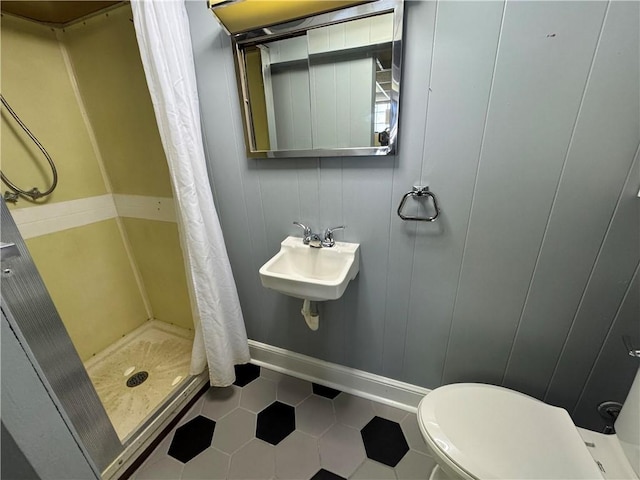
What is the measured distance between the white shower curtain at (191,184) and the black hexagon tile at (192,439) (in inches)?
7.6

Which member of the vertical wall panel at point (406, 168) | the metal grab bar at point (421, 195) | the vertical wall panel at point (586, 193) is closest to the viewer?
the vertical wall panel at point (586, 193)

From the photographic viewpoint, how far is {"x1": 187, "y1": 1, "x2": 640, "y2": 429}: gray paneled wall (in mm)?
735

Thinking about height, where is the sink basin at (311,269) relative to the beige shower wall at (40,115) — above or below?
below

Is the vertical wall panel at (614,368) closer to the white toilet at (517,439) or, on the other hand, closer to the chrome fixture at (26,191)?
the white toilet at (517,439)

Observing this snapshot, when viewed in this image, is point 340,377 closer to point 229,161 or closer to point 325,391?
point 325,391

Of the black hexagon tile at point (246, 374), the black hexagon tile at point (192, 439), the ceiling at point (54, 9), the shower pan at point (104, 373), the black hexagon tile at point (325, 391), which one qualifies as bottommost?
the black hexagon tile at point (192, 439)

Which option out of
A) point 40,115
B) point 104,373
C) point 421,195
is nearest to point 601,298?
point 421,195

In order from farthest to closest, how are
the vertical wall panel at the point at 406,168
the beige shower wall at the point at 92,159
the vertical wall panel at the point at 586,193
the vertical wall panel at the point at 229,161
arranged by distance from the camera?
the beige shower wall at the point at 92,159 → the vertical wall panel at the point at 229,161 → the vertical wall panel at the point at 406,168 → the vertical wall panel at the point at 586,193

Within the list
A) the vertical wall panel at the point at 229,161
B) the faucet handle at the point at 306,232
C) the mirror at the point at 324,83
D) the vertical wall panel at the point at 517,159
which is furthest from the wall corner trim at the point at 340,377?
the mirror at the point at 324,83

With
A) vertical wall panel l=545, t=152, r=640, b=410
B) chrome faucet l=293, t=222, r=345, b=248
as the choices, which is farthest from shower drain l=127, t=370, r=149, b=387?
vertical wall panel l=545, t=152, r=640, b=410

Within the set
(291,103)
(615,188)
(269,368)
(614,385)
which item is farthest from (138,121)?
(614,385)

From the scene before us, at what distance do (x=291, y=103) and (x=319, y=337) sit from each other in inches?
46.8

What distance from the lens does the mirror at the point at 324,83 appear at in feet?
2.90

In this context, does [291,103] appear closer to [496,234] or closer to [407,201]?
[407,201]
